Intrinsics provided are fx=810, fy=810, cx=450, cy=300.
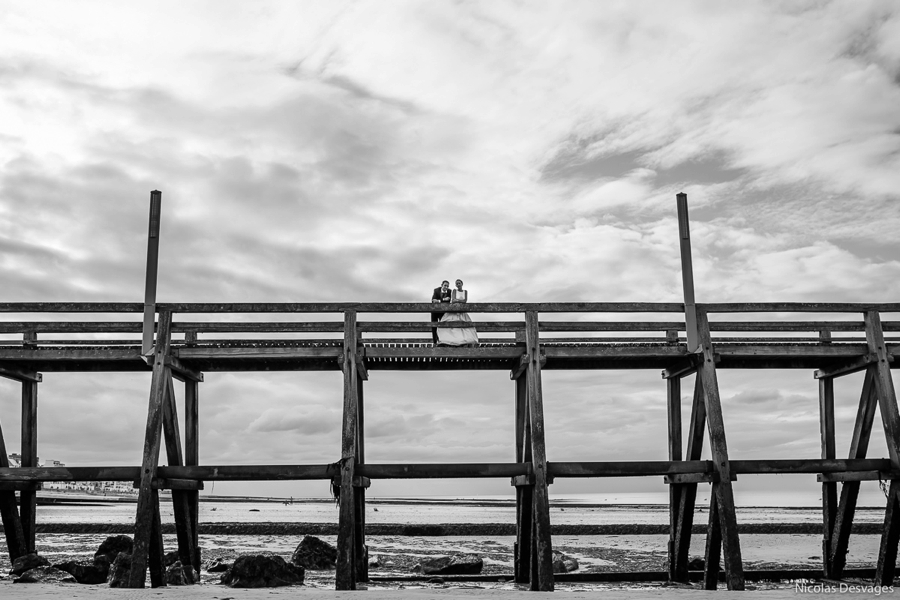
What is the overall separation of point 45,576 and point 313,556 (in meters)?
5.84

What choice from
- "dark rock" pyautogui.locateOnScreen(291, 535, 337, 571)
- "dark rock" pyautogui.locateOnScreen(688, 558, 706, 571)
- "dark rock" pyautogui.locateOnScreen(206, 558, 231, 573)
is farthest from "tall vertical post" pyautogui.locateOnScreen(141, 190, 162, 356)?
"dark rock" pyautogui.locateOnScreen(688, 558, 706, 571)

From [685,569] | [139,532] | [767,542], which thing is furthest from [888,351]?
[767,542]

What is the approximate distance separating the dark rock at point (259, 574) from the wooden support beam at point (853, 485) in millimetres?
10278

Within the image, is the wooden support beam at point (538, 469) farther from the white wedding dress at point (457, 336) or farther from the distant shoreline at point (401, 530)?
the distant shoreline at point (401, 530)

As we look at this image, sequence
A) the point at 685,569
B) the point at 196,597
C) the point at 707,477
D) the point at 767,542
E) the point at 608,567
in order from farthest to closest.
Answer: the point at 767,542 → the point at 608,567 → the point at 685,569 → the point at 707,477 → the point at 196,597

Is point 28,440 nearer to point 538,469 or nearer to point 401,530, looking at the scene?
point 538,469

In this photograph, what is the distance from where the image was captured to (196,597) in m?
11.0

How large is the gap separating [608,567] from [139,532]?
1133cm

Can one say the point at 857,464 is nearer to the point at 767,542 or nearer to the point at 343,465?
the point at 343,465

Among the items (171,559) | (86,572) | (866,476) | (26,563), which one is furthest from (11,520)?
(866,476)

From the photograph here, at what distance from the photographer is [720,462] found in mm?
14109

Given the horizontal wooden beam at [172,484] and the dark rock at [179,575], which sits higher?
the horizontal wooden beam at [172,484]

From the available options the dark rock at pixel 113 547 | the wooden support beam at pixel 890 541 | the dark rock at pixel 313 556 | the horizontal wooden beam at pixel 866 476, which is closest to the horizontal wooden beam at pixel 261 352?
the dark rock at pixel 113 547

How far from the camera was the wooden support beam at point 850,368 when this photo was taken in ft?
49.3
